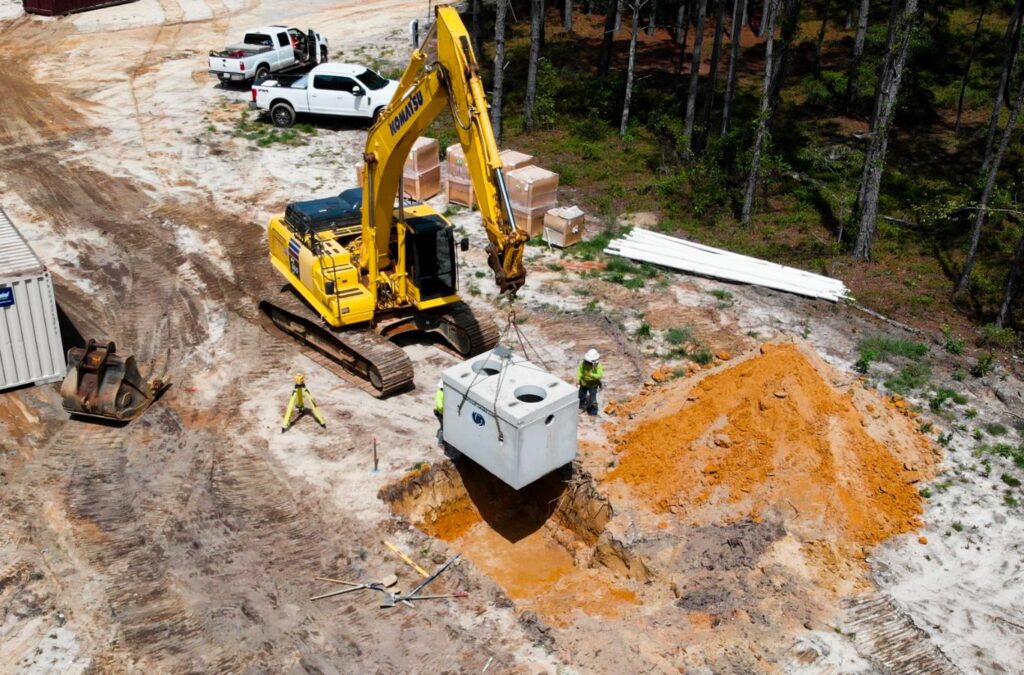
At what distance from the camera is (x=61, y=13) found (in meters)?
40.4

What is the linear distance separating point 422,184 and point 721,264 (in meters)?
8.25

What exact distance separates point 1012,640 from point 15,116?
30107 millimetres

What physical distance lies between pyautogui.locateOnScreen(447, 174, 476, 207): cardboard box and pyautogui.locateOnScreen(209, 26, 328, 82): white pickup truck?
10.0m

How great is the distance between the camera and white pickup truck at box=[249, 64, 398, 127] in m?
28.9

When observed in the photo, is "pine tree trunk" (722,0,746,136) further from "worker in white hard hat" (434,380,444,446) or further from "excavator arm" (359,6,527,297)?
"worker in white hard hat" (434,380,444,446)

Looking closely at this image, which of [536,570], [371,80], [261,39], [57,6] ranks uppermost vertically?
[57,6]

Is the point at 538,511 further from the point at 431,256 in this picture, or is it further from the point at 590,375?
the point at 431,256

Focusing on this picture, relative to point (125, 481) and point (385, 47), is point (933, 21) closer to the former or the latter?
point (385, 47)

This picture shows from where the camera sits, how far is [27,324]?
52.7 ft

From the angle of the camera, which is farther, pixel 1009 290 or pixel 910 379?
pixel 1009 290

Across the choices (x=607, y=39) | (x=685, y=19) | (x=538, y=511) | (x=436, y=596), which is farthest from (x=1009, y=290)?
(x=685, y=19)

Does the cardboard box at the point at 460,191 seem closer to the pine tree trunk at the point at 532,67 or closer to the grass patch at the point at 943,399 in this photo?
the pine tree trunk at the point at 532,67

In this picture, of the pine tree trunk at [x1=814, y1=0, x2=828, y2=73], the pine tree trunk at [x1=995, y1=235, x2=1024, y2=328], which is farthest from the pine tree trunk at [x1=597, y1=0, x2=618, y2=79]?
the pine tree trunk at [x1=995, y1=235, x2=1024, y2=328]

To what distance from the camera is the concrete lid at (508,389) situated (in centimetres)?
1263
